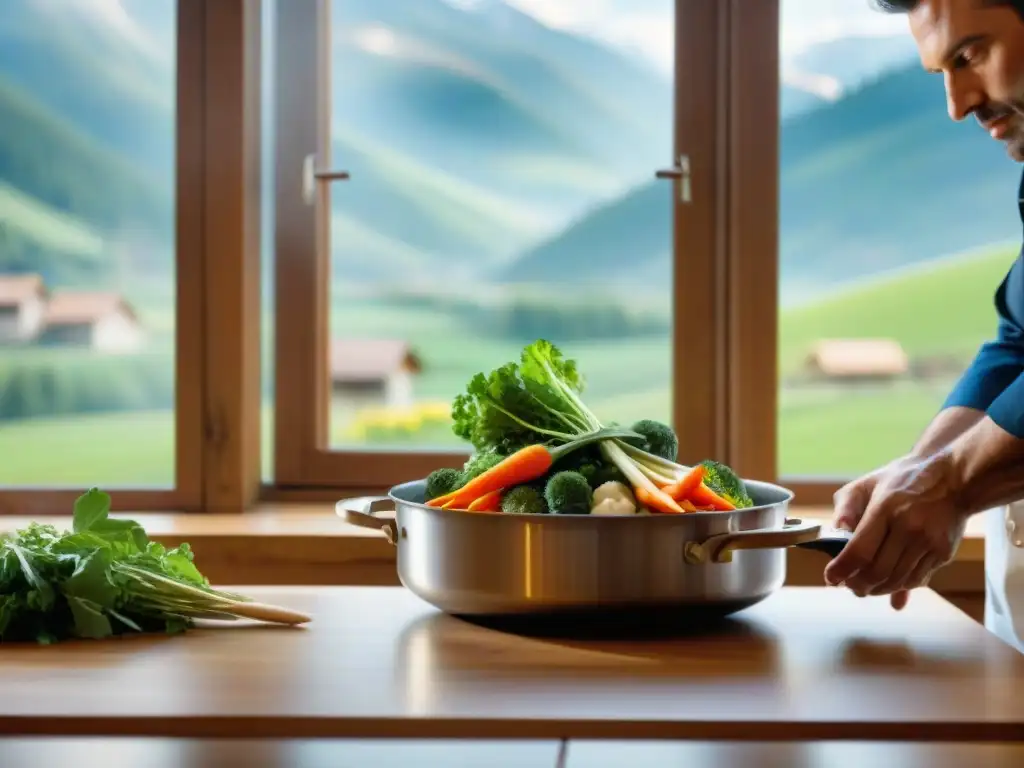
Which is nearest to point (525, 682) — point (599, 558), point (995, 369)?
point (599, 558)

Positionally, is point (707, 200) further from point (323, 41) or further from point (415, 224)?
point (323, 41)

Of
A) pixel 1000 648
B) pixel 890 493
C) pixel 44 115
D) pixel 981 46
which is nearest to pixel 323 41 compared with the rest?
pixel 44 115

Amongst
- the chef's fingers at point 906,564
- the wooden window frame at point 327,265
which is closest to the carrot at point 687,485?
the chef's fingers at point 906,564

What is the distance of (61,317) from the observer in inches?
97.9

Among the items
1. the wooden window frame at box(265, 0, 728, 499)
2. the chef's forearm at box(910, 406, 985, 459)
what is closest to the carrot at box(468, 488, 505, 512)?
the chef's forearm at box(910, 406, 985, 459)

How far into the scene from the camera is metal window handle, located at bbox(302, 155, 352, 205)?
7.98 feet

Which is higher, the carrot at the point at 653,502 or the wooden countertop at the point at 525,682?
the carrot at the point at 653,502

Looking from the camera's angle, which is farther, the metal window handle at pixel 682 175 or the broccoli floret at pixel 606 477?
the metal window handle at pixel 682 175

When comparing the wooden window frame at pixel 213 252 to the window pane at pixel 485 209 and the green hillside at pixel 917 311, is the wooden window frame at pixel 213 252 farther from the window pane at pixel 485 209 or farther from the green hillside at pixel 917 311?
the green hillside at pixel 917 311

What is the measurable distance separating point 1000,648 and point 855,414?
54.3 inches

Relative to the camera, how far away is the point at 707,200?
2.40 metres

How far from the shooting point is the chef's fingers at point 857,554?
3.90 feet

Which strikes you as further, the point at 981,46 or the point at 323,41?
the point at 323,41

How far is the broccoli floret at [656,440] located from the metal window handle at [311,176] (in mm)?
1320
